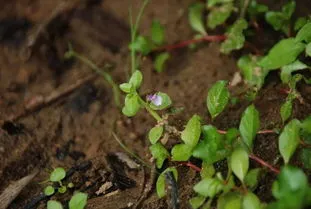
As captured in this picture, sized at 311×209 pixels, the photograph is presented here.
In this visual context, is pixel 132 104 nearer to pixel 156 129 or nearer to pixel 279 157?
pixel 156 129

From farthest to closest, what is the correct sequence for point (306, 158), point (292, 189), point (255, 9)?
1. point (255, 9)
2. point (306, 158)
3. point (292, 189)

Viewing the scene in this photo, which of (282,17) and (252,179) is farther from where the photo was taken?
(282,17)

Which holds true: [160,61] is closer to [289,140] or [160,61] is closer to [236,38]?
[236,38]

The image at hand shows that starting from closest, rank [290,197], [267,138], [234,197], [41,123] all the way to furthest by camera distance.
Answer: [290,197], [234,197], [267,138], [41,123]

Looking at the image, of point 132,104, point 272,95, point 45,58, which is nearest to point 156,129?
point 132,104

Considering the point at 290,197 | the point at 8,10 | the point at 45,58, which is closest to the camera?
the point at 290,197

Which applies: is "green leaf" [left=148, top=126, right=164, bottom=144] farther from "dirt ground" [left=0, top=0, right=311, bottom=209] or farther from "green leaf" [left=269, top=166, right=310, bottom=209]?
"green leaf" [left=269, top=166, right=310, bottom=209]

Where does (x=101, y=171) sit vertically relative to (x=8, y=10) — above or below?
below

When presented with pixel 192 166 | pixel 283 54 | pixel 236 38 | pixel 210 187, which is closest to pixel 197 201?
pixel 210 187
